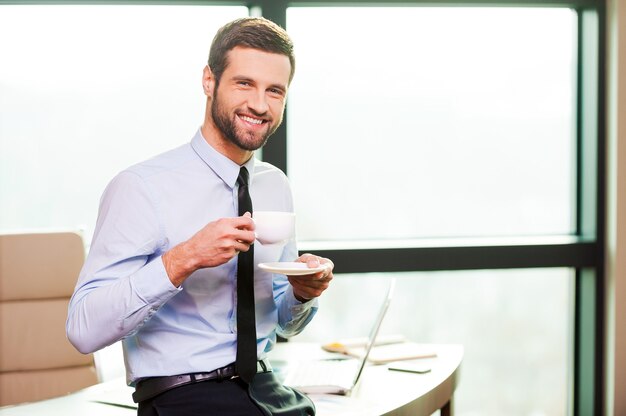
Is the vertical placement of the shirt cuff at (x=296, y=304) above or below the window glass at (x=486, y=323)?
above

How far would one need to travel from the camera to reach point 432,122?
3.48m

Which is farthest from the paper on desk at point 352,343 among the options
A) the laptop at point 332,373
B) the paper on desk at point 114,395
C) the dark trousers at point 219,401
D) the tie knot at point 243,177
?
the tie knot at point 243,177

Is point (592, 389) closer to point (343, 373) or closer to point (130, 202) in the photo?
point (343, 373)

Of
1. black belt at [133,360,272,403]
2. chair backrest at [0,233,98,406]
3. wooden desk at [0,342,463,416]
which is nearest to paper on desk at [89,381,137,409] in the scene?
wooden desk at [0,342,463,416]

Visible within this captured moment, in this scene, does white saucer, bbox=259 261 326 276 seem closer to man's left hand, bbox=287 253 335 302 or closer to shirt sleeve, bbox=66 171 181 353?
man's left hand, bbox=287 253 335 302

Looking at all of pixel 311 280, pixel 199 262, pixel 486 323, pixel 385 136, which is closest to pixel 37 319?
pixel 311 280

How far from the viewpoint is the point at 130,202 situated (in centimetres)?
158

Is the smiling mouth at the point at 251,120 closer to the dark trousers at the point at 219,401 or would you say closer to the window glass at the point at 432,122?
the dark trousers at the point at 219,401

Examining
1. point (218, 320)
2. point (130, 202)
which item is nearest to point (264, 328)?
point (218, 320)

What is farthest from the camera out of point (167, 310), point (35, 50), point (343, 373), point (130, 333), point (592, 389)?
point (592, 389)

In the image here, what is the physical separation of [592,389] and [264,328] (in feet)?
7.37

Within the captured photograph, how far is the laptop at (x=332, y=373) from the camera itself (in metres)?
2.03

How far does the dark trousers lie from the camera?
1552 mm

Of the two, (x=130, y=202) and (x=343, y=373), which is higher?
(x=130, y=202)
